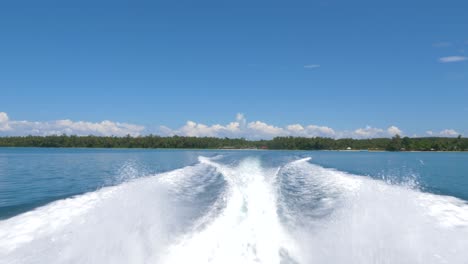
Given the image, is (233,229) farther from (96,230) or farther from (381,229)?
(381,229)

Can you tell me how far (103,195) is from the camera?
37.0 feet

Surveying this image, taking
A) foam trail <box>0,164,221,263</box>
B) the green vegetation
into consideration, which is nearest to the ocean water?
foam trail <box>0,164,221,263</box>

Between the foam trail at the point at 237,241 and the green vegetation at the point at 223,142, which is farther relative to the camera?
the green vegetation at the point at 223,142

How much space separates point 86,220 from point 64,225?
18.4 inches

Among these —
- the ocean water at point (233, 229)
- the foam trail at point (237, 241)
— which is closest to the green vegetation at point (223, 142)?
the ocean water at point (233, 229)

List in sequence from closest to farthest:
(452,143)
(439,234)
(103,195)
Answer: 1. (439,234)
2. (103,195)
3. (452,143)

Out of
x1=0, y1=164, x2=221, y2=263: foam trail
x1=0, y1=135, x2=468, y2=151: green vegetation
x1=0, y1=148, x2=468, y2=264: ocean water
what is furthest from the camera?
x1=0, y1=135, x2=468, y2=151: green vegetation

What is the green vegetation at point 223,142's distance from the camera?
13050 centimetres

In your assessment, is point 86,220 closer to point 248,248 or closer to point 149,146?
point 248,248

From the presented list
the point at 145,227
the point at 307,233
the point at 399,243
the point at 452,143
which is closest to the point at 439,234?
the point at 399,243

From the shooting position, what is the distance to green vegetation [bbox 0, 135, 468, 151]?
130m

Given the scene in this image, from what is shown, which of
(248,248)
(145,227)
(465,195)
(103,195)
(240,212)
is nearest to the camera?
(248,248)

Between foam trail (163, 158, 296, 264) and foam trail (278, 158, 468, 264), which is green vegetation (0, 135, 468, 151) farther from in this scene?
foam trail (163, 158, 296, 264)

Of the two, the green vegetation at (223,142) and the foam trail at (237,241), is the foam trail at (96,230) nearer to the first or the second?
the foam trail at (237,241)
